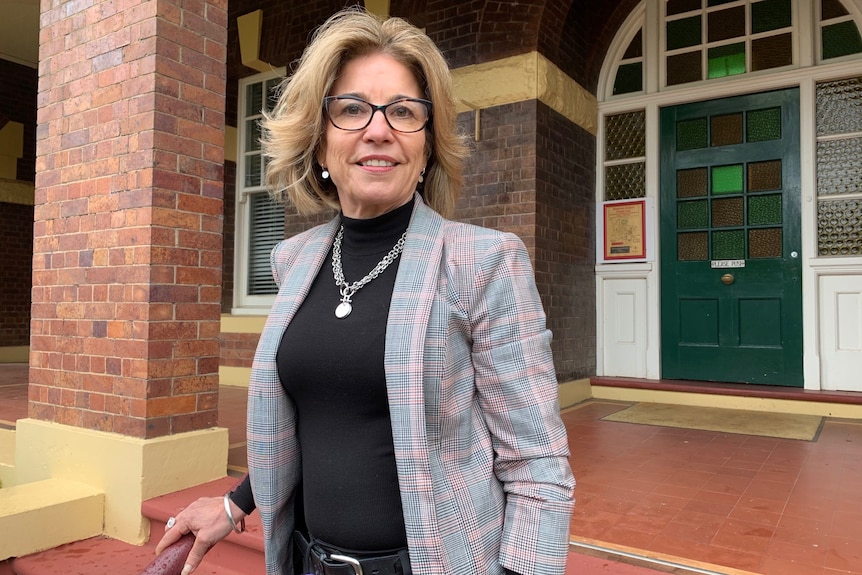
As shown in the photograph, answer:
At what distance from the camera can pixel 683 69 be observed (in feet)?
20.4

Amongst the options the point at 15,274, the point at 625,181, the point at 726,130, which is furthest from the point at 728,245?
the point at 15,274

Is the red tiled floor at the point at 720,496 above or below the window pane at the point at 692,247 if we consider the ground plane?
below

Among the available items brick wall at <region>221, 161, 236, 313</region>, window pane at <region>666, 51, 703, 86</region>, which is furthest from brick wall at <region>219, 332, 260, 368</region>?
window pane at <region>666, 51, 703, 86</region>

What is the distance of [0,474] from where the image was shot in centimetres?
389

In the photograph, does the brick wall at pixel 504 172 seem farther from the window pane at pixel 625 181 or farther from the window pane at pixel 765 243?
the window pane at pixel 765 243

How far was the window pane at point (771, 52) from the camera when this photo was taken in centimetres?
572

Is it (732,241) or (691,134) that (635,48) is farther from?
(732,241)

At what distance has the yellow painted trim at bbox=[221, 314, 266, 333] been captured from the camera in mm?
7306

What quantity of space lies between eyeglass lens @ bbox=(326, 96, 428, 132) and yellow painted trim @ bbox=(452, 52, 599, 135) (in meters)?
4.30

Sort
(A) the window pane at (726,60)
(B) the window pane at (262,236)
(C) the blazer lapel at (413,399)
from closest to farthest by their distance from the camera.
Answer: (C) the blazer lapel at (413,399), (A) the window pane at (726,60), (B) the window pane at (262,236)

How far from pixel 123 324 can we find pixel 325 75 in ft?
7.41

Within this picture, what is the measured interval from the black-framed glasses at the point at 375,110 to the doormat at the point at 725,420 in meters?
4.26

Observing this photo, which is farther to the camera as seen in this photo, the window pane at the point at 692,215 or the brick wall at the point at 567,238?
the window pane at the point at 692,215

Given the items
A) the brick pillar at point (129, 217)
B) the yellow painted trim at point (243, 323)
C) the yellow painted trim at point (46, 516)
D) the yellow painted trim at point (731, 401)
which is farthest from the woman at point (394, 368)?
the yellow painted trim at point (243, 323)
